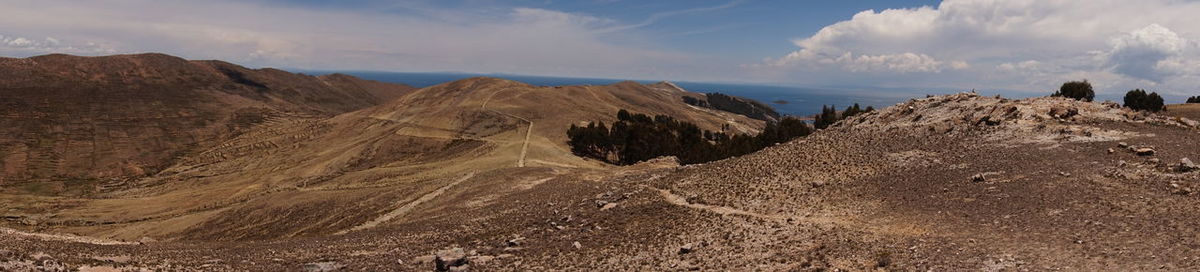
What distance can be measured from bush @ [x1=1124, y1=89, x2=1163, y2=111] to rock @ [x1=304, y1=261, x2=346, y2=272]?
103m

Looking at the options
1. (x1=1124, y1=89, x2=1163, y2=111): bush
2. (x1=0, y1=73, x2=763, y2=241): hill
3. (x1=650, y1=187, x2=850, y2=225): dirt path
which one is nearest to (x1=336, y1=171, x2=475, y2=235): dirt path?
(x1=0, y1=73, x2=763, y2=241): hill

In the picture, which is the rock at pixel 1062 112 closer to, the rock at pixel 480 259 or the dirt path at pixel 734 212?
the dirt path at pixel 734 212

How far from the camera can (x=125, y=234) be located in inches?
2279

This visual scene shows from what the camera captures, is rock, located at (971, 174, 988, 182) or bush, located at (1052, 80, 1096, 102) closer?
rock, located at (971, 174, 988, 182)

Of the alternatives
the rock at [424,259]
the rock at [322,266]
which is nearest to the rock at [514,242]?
the rock at [424,259]

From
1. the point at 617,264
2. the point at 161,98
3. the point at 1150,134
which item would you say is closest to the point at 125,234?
the point at 617,264

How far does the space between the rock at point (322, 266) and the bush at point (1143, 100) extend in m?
103

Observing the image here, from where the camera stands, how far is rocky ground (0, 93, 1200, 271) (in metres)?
21.8

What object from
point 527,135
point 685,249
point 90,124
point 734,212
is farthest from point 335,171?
point 90,124

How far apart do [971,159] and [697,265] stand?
21.9 meters

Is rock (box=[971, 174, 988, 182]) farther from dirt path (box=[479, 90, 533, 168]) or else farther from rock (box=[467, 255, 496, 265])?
dirt path (box=[479, 90, 533, 168])

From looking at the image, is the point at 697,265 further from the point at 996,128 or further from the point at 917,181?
the point at 996,128

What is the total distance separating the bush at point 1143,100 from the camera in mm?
82125

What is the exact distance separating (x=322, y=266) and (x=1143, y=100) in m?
109
